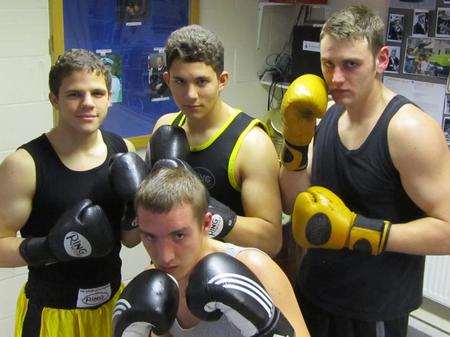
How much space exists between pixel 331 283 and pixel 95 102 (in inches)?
33.2

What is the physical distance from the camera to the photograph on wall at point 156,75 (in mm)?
2920

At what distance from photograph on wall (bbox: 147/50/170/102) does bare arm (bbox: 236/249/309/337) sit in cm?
182

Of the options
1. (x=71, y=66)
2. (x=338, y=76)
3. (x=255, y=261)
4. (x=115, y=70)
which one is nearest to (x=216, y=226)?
(x=255, y=261)

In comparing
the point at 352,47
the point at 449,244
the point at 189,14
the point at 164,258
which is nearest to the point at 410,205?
the point at 449,244

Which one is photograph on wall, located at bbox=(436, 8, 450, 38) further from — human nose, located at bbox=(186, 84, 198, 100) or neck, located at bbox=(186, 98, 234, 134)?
human nose, located at bbox=(186, 84, 198, 100)

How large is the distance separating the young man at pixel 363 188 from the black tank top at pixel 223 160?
14cm

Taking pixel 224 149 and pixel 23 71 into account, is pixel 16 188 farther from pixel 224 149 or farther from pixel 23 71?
pixel 23 71

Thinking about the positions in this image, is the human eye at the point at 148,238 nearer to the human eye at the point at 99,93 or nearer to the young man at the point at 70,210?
the young man at the point at 70,210

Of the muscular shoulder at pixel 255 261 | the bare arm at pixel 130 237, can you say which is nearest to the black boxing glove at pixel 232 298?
the muscular shoulder at pixel 255 261

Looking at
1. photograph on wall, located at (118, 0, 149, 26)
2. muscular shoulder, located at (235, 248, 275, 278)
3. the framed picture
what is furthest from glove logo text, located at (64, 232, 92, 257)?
photograph on wall, located at (118, 0, 149, 26)

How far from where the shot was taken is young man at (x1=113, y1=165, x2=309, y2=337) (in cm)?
109

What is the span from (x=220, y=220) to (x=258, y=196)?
0.15 m

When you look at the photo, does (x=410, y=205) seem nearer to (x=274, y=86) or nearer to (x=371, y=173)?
(x=371, y=173)

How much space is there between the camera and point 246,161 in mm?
1611
